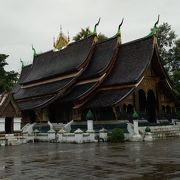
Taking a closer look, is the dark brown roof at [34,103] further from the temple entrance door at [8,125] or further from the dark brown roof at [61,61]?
the temple entrance door at [8,125]

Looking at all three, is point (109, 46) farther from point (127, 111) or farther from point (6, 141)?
point (6, 141)

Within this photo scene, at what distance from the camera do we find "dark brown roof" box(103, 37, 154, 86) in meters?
28.9

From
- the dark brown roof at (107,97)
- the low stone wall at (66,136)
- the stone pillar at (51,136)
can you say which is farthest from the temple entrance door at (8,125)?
the dark brown roof at (107,97)

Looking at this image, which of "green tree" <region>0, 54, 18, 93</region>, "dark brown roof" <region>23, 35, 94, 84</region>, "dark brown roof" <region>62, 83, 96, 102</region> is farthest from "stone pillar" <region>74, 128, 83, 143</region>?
"green tree" <region>0, 54, 18, 93</region>

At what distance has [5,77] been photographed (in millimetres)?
42812

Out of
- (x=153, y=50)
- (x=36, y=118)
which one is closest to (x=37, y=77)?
(x=36, y=118)

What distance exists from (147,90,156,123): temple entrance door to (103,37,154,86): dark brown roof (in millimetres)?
3301

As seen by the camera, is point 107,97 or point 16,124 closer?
point 16,124

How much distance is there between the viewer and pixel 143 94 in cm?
3228

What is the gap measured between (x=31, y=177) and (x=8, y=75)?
3540 cm

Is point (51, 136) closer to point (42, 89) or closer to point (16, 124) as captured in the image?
point (16, 124)

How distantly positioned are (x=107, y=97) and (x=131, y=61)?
435 centimetres

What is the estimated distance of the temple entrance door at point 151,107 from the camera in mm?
32031

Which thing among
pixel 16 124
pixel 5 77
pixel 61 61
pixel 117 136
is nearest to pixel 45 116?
pixel 16 124
